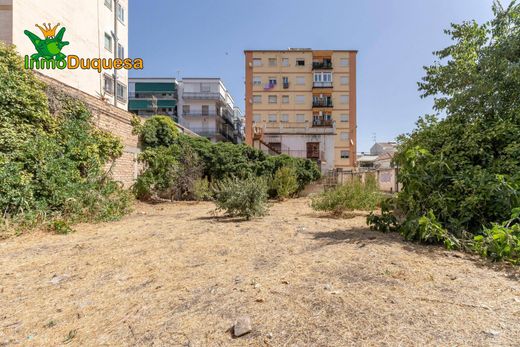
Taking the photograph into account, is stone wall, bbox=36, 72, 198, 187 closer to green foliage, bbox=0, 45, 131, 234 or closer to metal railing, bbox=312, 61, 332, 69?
green foliage, bbox=0, 45, 131, 234

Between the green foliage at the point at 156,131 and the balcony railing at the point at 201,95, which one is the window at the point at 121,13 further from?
the balcony railing at the point at 201,95

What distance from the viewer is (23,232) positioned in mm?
5652

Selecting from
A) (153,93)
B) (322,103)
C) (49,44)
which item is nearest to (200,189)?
(49,44)

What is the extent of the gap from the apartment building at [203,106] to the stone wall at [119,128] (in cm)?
3356

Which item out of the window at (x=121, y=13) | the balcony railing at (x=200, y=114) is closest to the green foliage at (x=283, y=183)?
the window at (x=121, y=13)

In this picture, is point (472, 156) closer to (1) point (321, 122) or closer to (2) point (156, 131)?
(2) point (156, 131)

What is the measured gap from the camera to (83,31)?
18500 mm

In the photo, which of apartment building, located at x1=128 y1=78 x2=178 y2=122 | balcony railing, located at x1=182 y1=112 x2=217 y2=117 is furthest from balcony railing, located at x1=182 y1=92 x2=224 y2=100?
balcony railing, located at x1=182 y1=112 x2=217 y2=117

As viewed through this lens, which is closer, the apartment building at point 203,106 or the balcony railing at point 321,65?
the balcony railing at point 321,65

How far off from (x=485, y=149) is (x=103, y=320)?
5332mm

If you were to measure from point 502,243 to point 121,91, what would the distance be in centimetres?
2508

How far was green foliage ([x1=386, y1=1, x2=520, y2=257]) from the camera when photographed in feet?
13.1

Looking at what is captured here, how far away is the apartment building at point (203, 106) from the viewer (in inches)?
1805

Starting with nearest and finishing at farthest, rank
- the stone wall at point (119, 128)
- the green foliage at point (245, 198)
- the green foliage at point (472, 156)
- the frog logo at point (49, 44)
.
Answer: the green foliage at point (472, 156) → the green foliage at point (245, 198) → the stone wall at point (119, 128) → the frog logo at point (49, 44)
